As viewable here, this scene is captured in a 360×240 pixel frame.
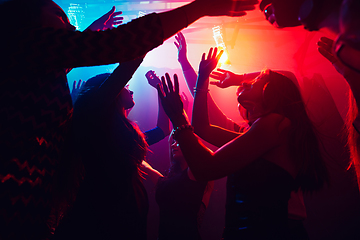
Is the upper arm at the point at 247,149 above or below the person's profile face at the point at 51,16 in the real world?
below

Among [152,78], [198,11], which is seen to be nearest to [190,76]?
[152,78]

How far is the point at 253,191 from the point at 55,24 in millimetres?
1366

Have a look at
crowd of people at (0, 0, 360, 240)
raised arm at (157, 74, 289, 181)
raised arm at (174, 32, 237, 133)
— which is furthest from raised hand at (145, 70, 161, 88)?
raised arm at (157, 74, 289, 181)

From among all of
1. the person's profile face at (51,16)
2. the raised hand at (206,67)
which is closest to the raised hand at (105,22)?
the person's profile face at (51,16)

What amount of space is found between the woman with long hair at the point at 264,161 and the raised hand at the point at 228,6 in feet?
1.69

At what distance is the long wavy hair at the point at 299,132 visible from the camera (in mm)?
1072

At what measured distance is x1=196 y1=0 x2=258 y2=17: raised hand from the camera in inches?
26.8

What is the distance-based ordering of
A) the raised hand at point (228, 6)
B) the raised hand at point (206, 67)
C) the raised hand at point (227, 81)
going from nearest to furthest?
the raised hand at point (228, 6) < the raised hand at point (206, 67) < the raised hand at point (227, 81)

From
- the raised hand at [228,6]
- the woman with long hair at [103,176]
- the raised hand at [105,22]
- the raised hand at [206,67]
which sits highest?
the raised hand at [228,6]

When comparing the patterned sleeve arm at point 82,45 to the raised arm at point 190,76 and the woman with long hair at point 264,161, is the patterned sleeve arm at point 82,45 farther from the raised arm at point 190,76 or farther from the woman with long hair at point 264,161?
the raised arm at point 190,76

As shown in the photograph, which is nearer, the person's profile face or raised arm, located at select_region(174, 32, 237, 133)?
the person's profile face

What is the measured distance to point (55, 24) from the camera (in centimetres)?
75

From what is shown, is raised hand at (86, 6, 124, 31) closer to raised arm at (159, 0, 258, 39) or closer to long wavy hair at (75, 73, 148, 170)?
long wavy hair at (75, 73, 148, 170)

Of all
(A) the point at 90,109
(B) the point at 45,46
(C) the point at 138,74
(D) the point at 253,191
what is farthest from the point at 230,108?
(B) the point at 45,46
